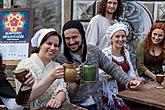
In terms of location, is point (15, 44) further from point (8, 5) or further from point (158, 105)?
point (158, 105)

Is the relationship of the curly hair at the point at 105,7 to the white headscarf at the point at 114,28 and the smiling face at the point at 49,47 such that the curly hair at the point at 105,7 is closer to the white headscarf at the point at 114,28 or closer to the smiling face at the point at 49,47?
the white headscarf at the point at 114,28

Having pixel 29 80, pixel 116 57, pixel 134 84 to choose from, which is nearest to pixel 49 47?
pixel 29 80

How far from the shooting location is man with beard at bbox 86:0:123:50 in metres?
4.30

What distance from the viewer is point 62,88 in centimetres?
306

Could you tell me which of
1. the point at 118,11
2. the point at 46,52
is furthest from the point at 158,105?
the point at 118,11

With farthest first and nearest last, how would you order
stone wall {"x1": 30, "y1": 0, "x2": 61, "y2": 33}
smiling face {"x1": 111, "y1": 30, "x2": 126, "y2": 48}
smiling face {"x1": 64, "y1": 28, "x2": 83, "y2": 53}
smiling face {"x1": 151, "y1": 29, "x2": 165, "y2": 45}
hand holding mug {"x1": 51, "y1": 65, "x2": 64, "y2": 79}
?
stone wall {"x1": 30, "y1": 0, "x2": 61, "y2": 33}
smiling face {"x1": 151, "y1": 29, "x2": 165, "y2": 45}
smiling face {"x1": 111, "y1": 30, "x2": 126, "y2": 48}
smiling face {"x1": 64, "y1": 28, "x2": 83, "y2": 53}
hand holding mug {"x1": 51, "y1": 65, "x2": 64, "y2": 79}

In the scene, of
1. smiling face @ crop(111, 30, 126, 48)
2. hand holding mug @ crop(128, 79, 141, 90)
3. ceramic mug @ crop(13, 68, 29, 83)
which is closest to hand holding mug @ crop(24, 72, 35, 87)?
ceramic mug @ crop(13, 68, 29, 83)

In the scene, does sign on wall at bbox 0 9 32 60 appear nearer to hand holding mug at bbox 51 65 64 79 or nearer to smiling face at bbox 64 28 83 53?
smiling face at bbox 64 28 83 53

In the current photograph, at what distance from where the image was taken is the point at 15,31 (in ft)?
15.2

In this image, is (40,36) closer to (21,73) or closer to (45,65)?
(45,65)

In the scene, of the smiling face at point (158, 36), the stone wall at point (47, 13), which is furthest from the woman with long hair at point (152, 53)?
the stone wall at point (47, 13)

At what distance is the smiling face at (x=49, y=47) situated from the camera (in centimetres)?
307

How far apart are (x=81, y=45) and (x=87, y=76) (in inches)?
18.3

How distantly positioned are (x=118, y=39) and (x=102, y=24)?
1.51 feet
